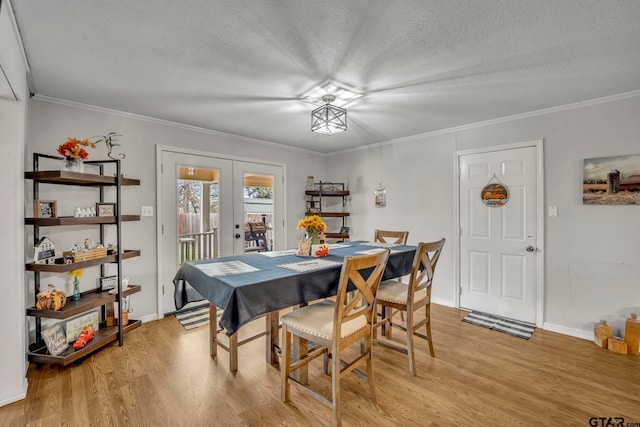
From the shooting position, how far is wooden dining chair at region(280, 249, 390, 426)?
167cm

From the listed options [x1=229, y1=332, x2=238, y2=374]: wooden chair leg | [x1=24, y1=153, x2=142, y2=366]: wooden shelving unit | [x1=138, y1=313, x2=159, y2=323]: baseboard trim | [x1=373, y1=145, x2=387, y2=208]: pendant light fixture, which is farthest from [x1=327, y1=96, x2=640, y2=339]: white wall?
[x1=24, y1=153, x2=142, y2=366]: wooden shelving unit

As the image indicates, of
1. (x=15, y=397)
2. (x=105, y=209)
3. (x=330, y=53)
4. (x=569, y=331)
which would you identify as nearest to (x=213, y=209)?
(x=105, y=209)

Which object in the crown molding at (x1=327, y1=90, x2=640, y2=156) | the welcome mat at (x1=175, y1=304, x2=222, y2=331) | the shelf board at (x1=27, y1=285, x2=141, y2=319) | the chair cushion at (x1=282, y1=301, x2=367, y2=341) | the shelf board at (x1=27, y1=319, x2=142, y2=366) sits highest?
the crown molding at (x1=327, y1=90, x2=640, y2=156)

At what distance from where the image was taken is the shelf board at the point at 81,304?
2.25 m

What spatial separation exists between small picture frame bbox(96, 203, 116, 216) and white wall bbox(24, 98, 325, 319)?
409 millimetres

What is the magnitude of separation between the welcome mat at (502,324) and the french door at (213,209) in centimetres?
283

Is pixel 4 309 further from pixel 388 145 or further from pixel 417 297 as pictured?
pixel 388 145

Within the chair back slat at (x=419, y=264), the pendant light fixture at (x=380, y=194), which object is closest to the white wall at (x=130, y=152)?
the pendant light fixture at (x=380, y=194)

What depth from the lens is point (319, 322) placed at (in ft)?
6.06

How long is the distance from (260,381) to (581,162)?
11.9 ft

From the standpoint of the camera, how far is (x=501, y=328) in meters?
3.10

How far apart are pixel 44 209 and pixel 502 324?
455cm

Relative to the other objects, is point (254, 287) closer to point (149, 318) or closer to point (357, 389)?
point (357, 389)

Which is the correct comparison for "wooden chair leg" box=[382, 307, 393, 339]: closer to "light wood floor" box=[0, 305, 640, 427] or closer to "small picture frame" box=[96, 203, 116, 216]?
"light wood floor" box=[0, 305, 640, 427]
